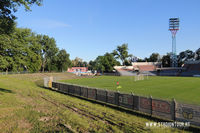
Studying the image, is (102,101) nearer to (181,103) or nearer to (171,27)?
(181,103)

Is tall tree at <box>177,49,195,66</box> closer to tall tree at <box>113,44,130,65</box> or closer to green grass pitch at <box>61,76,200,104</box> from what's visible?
tall tree at <box>113,44,130,65</box>

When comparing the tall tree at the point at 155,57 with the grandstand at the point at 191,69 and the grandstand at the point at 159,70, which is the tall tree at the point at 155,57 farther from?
the grandstand at the point at 191,69

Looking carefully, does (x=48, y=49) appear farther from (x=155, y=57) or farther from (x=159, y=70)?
(x=155, y=57)

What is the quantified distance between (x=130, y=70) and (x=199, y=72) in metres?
40.1

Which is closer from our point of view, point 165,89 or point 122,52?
point 165,89

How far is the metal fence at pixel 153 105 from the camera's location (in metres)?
9.09

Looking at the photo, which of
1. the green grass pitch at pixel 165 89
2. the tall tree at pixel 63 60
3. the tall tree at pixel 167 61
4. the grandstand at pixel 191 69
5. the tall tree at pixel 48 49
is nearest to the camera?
the green grass pitch at pixel 165 89

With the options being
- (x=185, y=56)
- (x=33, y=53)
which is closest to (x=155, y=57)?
(x=185, y=56)

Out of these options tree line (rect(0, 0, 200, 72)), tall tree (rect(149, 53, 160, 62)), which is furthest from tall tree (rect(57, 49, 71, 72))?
tall tree (rect(149, 53, 160, 62))

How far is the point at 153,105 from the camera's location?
37.1 feet

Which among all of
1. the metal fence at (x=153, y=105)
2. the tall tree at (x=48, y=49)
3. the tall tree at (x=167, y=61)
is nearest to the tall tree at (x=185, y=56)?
the tall tree at (x=167, y=61)

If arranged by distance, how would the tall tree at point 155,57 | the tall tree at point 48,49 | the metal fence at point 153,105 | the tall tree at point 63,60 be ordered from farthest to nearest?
1. the tall tree at point 155,57
2. the tall tree at point 63,60
3. the tall tree at point 48,49
4. the metal fence at point 153,105

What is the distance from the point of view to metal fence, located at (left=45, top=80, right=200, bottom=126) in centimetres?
909

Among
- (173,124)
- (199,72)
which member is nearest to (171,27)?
(199,72)
